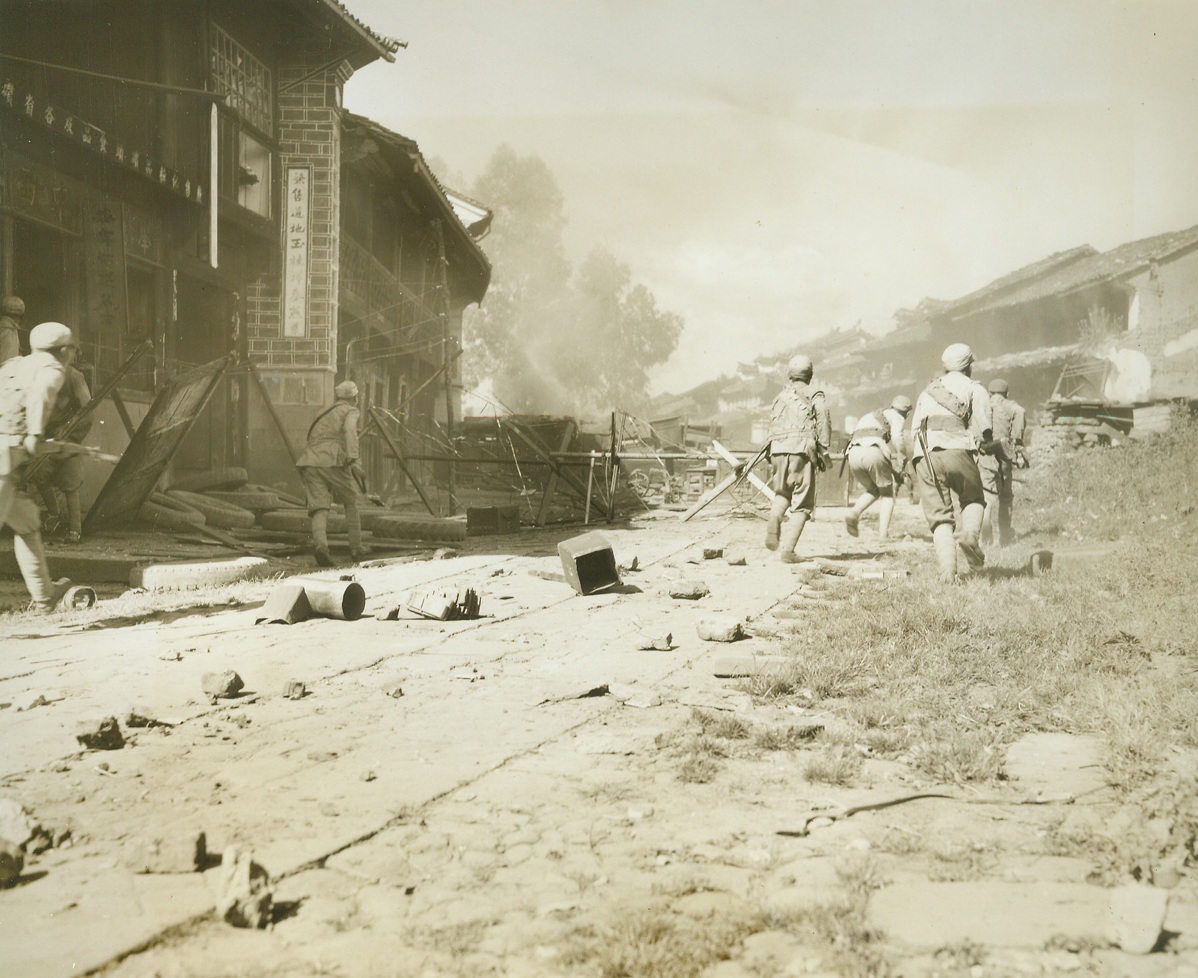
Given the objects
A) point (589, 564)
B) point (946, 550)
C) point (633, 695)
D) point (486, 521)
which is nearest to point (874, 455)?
point (946, 550)

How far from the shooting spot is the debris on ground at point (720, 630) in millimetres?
4793

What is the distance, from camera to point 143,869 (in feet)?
6.86

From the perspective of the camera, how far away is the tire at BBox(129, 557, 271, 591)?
20.9ft

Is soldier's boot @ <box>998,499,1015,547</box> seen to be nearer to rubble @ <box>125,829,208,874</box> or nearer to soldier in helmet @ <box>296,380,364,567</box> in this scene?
soldier in helmet @ <box>296,380,364,567</box>

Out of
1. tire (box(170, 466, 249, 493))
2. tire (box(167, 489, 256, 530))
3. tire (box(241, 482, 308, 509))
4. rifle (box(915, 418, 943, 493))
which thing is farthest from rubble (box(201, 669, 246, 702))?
tire (box(241, 482, 308, 509))

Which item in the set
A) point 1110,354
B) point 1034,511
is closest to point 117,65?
point 1034,511

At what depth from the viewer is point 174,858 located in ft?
6.88

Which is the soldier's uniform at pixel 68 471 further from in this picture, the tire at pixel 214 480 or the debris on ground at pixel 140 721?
the debris on ground at pixel 140 721

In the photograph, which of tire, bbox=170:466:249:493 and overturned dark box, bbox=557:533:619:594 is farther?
tire, bbox=170:466:249:493

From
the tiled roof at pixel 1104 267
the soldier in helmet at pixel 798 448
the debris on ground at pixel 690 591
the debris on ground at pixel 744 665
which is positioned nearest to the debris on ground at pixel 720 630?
the debris on ground at pixel 744 665

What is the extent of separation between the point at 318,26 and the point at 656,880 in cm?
1271

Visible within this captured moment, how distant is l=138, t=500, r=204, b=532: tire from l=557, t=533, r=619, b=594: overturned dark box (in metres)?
3.83

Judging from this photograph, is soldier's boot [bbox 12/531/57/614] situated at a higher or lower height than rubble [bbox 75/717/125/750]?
higher

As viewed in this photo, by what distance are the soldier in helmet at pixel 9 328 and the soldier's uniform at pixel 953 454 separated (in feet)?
21.6
